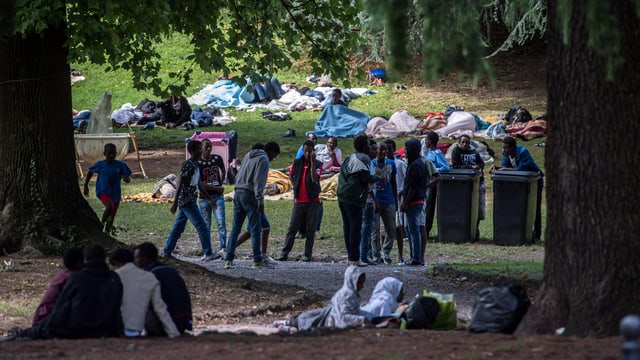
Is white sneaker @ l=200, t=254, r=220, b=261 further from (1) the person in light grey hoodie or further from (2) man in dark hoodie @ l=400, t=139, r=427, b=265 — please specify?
(2) man in dark hoodie @ l=400, t=139, r=427, b=265

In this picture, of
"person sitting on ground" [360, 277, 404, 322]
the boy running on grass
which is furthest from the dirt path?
"person sitting on ground" [360, 277, 404, 322]

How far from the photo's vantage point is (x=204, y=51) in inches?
559

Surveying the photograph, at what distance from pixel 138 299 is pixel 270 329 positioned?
6.38 feet

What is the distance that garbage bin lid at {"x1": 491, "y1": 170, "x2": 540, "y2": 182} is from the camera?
16.2 m

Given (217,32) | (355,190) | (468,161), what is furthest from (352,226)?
(468,161)

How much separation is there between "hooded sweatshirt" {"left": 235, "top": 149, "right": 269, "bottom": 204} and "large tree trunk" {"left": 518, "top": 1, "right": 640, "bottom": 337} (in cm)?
605

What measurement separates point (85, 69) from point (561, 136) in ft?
118

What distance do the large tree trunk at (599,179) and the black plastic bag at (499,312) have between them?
1.88 ft

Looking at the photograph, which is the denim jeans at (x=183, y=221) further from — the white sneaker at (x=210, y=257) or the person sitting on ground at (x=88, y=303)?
the person sitting on ground at (x=88, y=303)

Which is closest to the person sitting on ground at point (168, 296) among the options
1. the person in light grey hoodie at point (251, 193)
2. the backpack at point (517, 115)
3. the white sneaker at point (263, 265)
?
the person in light grey hoodie at point (251, 193)

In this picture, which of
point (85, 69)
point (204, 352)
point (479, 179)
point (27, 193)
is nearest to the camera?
point (204, 352)

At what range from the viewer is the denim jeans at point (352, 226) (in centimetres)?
1364

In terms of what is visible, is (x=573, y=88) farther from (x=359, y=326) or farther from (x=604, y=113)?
(x=359, y=326)

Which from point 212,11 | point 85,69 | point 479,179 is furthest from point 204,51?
point 85,69
